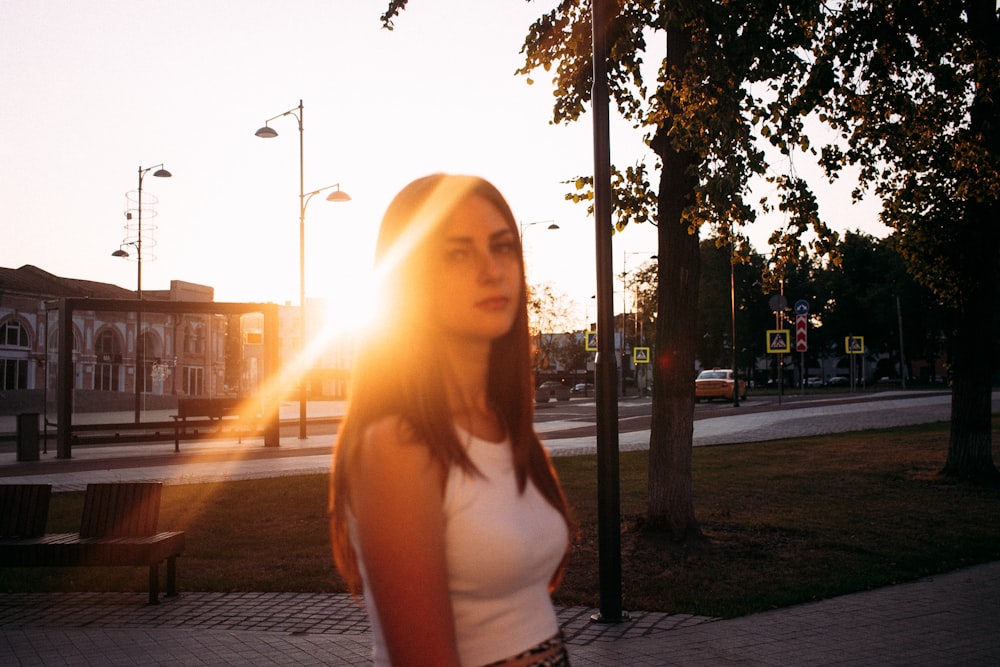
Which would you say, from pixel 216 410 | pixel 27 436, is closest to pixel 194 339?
pixel 216 410

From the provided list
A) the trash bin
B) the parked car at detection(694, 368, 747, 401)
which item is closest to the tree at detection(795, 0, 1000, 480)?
the trash bin

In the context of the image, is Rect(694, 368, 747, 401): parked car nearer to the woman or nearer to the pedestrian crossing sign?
the pedestrian crossing sign

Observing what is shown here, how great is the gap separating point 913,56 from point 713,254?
67608 mm

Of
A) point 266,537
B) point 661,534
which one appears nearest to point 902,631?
point 661,534

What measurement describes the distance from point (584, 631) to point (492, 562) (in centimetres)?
514

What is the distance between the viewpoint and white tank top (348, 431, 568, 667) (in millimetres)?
1646

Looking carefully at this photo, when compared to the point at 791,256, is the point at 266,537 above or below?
below

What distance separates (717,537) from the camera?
30.8 ft

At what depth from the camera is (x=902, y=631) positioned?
248 inches

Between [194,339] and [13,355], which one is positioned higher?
[13,355]

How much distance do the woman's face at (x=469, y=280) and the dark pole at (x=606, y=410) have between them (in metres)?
4.82

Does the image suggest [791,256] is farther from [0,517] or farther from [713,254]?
[713,254]

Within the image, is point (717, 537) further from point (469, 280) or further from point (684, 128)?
point (469, 280)

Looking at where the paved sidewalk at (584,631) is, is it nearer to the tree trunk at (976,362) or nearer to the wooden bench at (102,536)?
the wooden bench at (102,536)
